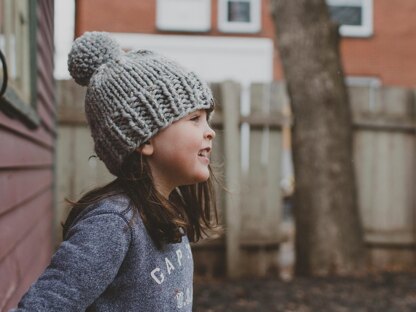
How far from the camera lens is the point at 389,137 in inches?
274

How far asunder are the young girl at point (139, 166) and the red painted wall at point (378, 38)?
14280 millimetres

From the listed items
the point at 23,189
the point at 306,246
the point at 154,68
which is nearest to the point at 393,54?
the point at 306,246

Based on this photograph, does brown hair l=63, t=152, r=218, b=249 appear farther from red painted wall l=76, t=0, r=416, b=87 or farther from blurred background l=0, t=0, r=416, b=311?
red painted wall l=76, t=0, r=416, b=87

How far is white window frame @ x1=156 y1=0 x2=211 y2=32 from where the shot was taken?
15.9 metres

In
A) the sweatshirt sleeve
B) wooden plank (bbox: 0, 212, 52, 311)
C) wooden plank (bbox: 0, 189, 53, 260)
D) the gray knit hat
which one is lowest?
wooden plank (bbox: 0, 212, 52, 311)

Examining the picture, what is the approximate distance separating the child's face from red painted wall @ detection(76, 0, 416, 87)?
46.9 ft

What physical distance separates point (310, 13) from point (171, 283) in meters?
4.93

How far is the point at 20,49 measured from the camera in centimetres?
370

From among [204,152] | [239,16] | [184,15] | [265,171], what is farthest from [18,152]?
[239,16]

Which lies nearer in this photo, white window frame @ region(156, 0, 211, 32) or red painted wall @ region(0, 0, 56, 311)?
red painted wall @ region(0, 0, 56, 311)

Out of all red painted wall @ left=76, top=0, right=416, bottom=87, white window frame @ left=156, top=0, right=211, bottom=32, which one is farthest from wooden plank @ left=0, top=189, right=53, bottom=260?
red painted wall @ left=76, top=0, right=416, bottom=87

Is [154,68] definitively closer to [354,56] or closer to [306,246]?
[306,246]

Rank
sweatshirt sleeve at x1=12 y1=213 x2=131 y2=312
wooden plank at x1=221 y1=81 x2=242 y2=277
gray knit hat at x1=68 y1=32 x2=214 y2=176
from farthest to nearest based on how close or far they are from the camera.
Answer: wooden plank at x1=221 y1=81 x2=242 y2=277 < gray knit hat at x1=68 y1=32 x2=214 y2=176 < sweatshirt sleeve at x1=12 y1=213 x2=131 y2=312

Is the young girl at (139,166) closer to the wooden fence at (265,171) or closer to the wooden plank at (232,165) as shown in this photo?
the wooden fence at (265,171)
